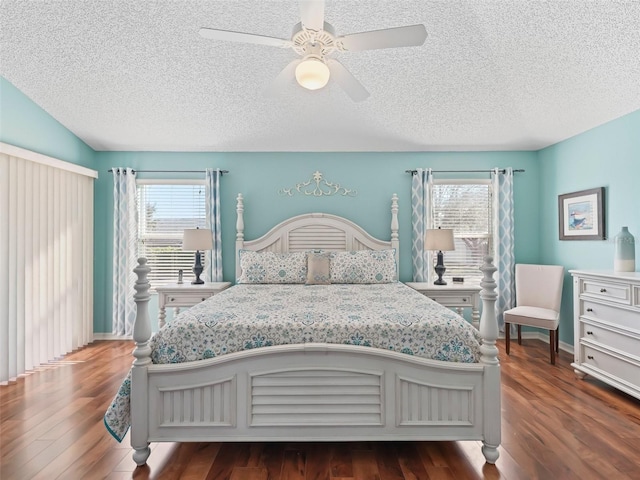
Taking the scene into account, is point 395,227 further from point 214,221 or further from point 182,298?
point 182,298

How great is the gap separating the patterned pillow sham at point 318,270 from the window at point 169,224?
1.72 meters

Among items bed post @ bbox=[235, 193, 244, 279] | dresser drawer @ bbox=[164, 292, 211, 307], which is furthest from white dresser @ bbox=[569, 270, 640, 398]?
dresser drawer @ bbox=[164, 292, 211, 307]

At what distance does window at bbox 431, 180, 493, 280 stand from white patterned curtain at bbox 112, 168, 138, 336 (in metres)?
3.95

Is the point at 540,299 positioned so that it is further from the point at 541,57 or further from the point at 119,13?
the point at 119,13

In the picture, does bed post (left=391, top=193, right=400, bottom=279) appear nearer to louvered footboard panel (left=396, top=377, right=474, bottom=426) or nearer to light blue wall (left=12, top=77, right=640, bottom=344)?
light blue wall (left=12, top=77, right=640, bottom=344)

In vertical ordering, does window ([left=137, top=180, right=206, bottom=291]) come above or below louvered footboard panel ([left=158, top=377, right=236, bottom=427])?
above

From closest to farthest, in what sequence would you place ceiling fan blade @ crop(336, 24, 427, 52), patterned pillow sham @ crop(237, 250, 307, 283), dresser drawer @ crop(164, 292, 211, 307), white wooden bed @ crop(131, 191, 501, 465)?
ceiling fan blade @ crop(336, 24, 427, 52), white wooden bed @ crop(131, 191, 501, 465), patterned pillow sham @ crop(237, 250, 307, 283), dresser drawer @ crop(164, 292, 211, 307)

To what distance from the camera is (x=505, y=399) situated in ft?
9.25

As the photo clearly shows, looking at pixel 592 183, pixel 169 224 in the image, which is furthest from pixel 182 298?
pixel 592 183

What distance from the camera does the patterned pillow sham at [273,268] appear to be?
153 inches

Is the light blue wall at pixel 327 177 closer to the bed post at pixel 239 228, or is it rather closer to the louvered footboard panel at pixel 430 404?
the bed post at pixel 239 228

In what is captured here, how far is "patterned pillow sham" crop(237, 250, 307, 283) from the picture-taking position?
3875 mm

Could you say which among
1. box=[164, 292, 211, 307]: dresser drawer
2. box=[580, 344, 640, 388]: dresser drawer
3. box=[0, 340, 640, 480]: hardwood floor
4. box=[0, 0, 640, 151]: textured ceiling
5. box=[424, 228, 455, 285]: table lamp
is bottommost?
box=[0, 340, 640, 480]: hardwood floor

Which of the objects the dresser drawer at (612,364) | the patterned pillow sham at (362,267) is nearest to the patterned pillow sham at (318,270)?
the patterned pillow sham at (362,267)
